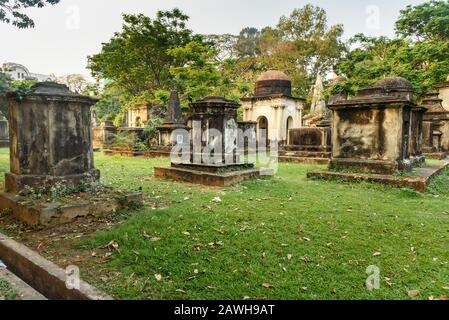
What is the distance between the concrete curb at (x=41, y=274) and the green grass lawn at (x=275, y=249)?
0.18 m

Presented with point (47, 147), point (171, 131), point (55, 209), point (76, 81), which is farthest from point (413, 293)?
point (76, 81)

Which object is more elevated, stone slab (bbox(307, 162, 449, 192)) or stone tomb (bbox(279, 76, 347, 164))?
stone tomb (bbox(279, 76, 347, 164))

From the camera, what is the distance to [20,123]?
5121mm

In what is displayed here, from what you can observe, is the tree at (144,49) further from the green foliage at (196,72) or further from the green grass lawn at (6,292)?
the green grass lawn at (6,292)

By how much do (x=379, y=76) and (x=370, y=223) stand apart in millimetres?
18068

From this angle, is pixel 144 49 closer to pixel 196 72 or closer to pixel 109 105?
pixel 196 72

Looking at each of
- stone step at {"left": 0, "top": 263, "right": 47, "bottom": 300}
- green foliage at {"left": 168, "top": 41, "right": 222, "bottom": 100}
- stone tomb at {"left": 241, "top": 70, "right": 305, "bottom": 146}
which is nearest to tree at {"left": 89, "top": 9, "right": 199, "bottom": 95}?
green foliage at {"left": 168, "top": 41, "right": 222, "bottom": 100}

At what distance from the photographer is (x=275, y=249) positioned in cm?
357

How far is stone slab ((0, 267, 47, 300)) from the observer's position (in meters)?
2.76

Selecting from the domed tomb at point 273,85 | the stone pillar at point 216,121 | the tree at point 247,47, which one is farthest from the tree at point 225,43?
the stone pillar at point 216,121

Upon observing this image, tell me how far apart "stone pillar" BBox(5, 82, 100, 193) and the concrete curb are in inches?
59.8

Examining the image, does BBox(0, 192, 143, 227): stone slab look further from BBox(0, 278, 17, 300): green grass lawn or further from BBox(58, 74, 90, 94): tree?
BBox(58, 74, 90, 94): tree
